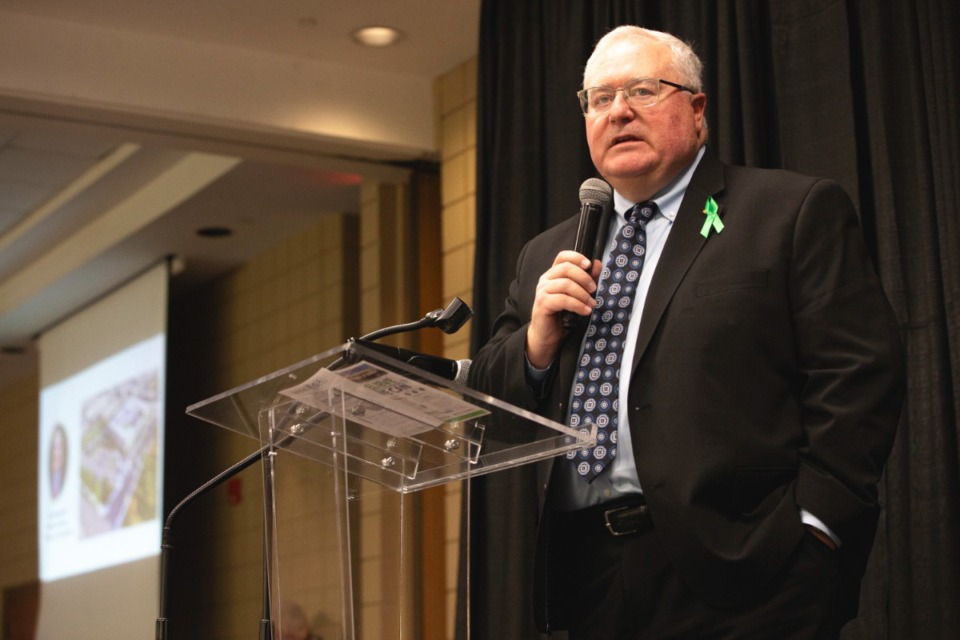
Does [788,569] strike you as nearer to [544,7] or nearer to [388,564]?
[388,564]

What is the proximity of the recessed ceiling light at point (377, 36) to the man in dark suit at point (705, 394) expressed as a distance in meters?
3.31

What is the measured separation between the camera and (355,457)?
181 centimetres

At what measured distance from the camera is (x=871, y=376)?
183 cm

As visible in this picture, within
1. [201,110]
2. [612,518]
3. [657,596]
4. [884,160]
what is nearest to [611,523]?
[612,518]

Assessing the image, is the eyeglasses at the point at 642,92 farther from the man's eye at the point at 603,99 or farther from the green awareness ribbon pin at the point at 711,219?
the green awareness ribbon pin at the point at 711,219

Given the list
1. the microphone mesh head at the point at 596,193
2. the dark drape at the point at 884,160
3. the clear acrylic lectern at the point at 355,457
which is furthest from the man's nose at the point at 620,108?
the dark drape at the point at 884,160

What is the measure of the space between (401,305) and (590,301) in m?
4.04

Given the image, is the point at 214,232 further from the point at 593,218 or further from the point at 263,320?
the point at 593,218

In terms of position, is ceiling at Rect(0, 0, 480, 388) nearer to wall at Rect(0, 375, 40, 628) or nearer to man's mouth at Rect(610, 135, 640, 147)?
man's mouth at Rect(610, 135, 640, 147)

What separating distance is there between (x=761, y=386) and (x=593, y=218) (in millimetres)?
425

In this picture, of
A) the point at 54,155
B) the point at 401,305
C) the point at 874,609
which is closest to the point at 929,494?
the point at 874,609

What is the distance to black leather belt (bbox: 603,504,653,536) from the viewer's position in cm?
184

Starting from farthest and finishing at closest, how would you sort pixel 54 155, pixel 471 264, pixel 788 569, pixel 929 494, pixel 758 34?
pixel 54 155 < pixel 471 264 < pixel 758 34 < pixel 929 494 < pixel 788 569

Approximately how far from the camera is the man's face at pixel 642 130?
207 cm
